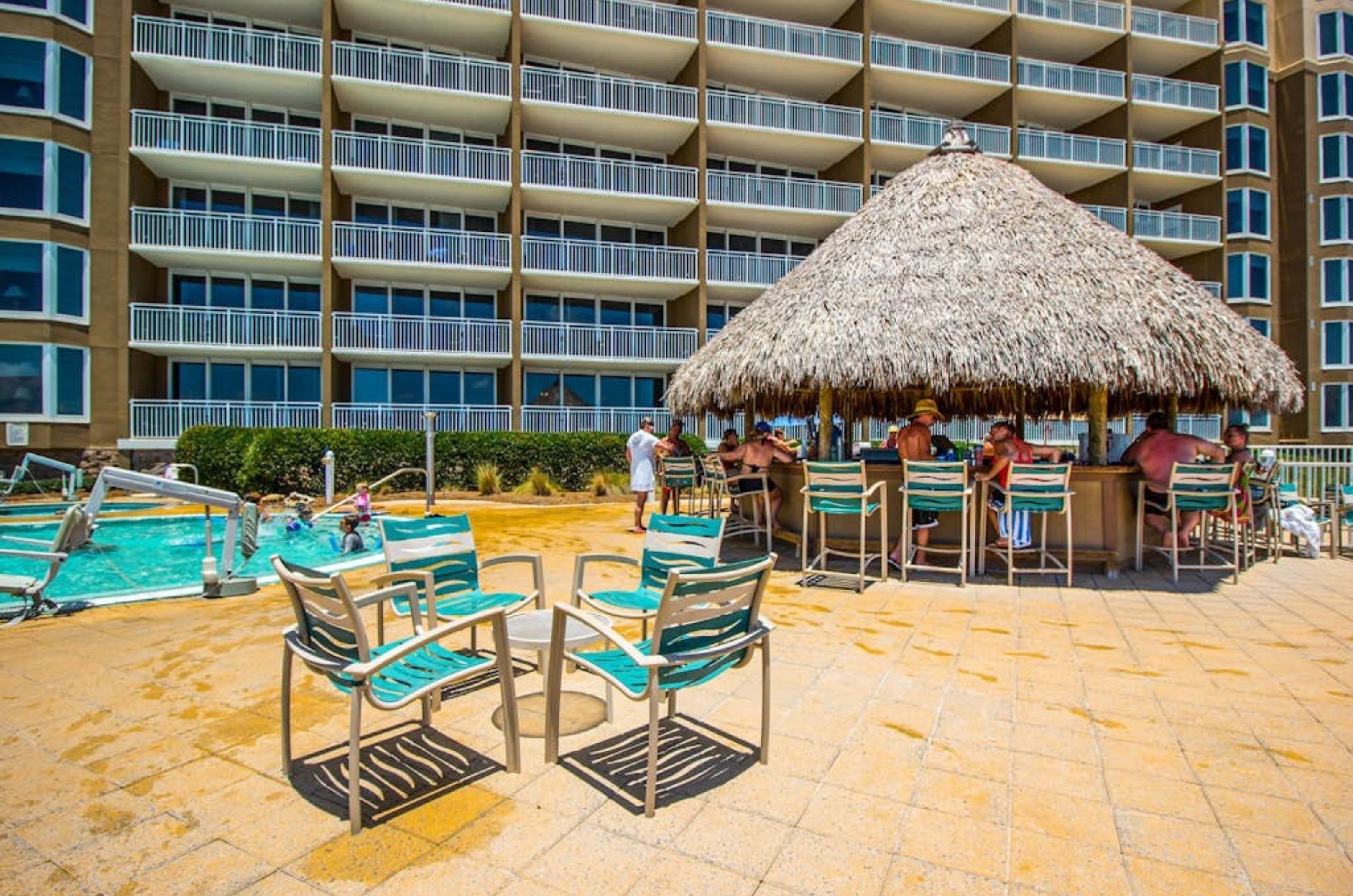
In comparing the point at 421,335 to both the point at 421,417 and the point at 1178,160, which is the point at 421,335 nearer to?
the point at 421,417

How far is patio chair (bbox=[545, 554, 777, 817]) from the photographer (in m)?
2.62

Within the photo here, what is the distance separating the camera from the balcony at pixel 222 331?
16656 millimetres

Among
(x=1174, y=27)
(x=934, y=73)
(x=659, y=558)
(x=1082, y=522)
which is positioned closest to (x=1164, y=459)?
(x=1082, y=522)

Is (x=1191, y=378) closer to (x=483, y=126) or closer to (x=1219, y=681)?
(x=1219, y=681)

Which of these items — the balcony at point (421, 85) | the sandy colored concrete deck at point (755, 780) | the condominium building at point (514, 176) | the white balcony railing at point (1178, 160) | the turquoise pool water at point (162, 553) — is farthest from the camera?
the white balcony railing at point (1178, 160)

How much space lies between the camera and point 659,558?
4082 millimetres

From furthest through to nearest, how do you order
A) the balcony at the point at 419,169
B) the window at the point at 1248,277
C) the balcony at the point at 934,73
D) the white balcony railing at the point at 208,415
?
the window at the point at 1248,277
the balcony at the point at 934,73
the balcony at the point at 419,169
the white balcony railing at the point at 208,415

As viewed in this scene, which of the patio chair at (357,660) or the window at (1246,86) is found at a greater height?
the window at (1246,86)

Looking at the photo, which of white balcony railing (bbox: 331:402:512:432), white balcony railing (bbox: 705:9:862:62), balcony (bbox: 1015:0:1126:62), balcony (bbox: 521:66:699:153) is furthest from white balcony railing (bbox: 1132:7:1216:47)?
white balcony railing (bbox: 331:402:512:432)

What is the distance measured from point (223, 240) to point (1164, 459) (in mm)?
19860

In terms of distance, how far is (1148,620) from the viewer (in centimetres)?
541

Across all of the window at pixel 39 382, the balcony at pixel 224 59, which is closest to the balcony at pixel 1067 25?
the balcony at pixel 224 59

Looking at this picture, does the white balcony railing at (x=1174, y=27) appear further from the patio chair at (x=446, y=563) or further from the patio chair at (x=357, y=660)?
the patio chair at (x=357, y=660)

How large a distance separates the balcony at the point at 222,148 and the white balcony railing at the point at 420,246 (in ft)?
5.79
